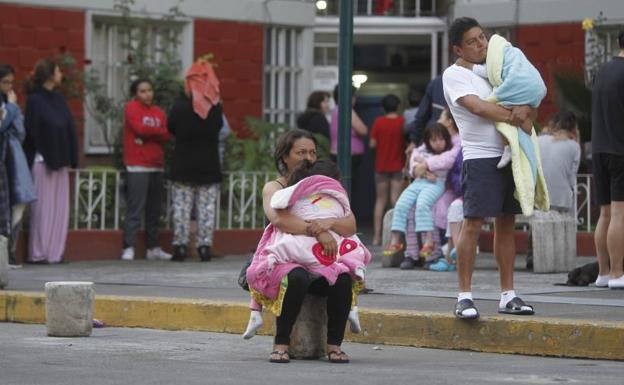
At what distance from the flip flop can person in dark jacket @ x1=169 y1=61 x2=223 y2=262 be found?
7.39 metres

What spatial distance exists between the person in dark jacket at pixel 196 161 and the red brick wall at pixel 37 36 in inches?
106

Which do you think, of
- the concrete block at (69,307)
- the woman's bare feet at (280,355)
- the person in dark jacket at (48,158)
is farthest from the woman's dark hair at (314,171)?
the person in dark jacket at (48,158)

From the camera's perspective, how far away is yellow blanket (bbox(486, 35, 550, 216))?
9.79 meters

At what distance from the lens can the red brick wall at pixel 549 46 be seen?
20.8m

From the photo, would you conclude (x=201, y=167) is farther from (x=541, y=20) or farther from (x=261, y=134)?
(x=541, y=20)

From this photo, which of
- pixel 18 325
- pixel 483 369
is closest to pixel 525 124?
pixel 483 369

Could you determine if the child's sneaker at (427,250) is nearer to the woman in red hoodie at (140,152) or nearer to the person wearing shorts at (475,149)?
the woman in red hoodie at (140,152)

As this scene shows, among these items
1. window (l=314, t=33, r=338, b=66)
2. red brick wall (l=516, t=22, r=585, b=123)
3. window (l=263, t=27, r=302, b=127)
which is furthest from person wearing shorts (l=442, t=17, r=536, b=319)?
window (l=314, t=33, r=338, b=66)

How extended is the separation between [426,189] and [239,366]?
6220mm

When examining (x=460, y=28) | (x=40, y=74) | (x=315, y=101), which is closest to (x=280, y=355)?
(x=460, y=28)

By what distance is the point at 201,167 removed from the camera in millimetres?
17250

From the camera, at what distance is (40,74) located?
16.6m

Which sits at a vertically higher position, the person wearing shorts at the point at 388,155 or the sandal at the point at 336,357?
the person wearing shorts at the point at 388,155

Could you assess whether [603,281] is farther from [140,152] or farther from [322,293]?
[140,152]
